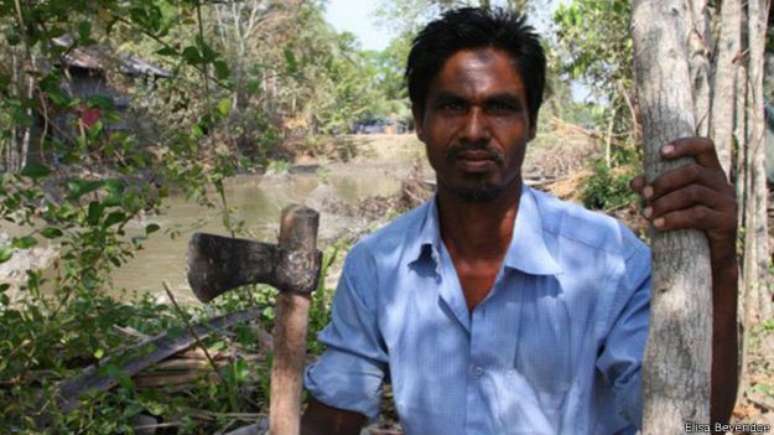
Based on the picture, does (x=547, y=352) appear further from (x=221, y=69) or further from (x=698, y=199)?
(x=221, y=69)

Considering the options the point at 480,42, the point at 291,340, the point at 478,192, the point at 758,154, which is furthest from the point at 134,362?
the point at 758,154

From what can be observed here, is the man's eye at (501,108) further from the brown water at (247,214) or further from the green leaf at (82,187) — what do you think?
the brown water at (247,214)

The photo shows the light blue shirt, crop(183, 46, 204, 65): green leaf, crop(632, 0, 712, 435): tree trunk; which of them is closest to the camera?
crop(632, 0, 712, 435): tree trunk

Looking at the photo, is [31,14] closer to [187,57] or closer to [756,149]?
[187,57]

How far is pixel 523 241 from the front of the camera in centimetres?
164

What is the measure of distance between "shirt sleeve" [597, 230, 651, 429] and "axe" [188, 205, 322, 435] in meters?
0.58

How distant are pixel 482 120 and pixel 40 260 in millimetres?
8719

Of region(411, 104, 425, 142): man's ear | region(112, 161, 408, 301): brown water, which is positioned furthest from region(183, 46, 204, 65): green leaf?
region(112, 161, 408, 301): brown water

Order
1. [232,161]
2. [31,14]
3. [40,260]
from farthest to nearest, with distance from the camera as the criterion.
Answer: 1. [40,260]
2. [232,161]
3. [31,14]

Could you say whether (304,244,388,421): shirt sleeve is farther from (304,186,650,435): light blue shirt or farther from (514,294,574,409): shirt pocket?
(514,294,574,409): shirt pocket

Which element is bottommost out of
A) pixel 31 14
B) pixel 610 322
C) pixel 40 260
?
pixel 40 260

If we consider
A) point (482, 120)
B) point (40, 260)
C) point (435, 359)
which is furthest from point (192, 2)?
point (40, 260)

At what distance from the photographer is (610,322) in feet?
5.11

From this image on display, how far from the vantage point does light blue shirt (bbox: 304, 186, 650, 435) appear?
1575 mm
